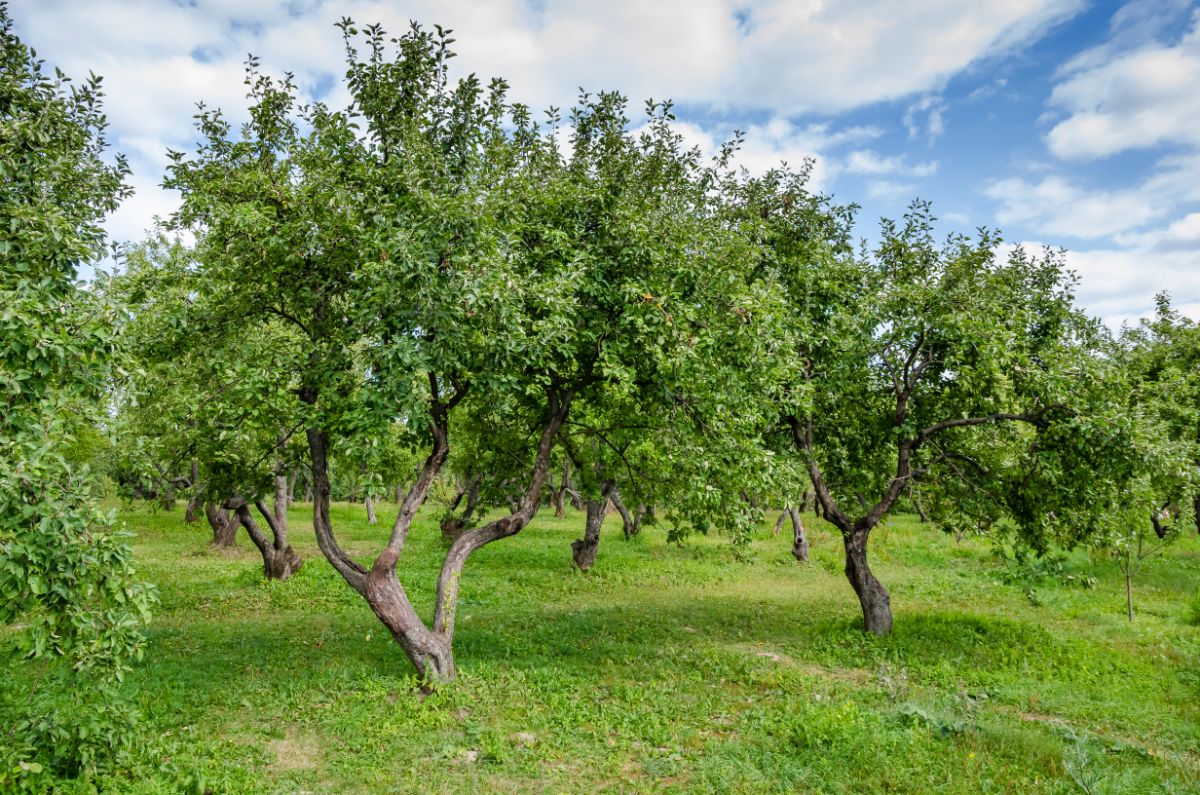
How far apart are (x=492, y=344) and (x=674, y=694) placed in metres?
7.25

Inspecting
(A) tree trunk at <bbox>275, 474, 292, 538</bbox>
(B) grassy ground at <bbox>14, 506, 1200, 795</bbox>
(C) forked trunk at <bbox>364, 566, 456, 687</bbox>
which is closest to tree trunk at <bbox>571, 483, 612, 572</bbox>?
(B) grassy ground at <bbox>14, 506, 1200, 795</bbox>

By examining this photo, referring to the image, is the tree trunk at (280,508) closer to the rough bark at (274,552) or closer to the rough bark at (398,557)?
the rough bark at (274,552)

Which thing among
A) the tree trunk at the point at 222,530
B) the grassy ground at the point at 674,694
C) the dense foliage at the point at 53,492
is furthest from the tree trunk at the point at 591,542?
the dense foliage at the point at 53,492

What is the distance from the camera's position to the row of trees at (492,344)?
8227 millimetres

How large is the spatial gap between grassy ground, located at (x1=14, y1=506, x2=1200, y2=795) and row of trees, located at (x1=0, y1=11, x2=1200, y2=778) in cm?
191

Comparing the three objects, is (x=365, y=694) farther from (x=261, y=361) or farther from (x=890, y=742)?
(x=890, y=742)

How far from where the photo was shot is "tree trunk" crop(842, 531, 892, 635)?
17141 mm

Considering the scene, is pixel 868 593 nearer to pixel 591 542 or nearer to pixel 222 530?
pixel 591 542

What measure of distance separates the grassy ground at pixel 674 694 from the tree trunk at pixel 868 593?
19.0 inches

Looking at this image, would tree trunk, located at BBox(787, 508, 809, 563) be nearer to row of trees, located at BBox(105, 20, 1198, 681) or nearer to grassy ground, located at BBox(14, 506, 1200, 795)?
grassy ground, located at BBox(14, 506, 1200, 795)

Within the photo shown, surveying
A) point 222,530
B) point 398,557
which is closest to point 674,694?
point 398,557

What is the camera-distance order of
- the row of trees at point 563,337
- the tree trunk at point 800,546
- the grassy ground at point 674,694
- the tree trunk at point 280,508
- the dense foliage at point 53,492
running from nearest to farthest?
the dense foliage at point 53,492, the grassy ground at point 674,694, the row of trees at point 563,337, the tree trunk at point 280,508, the tree trunk at point 800,546

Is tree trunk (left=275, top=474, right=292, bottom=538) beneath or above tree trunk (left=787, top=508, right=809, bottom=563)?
above

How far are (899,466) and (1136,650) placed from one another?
6.81 m
